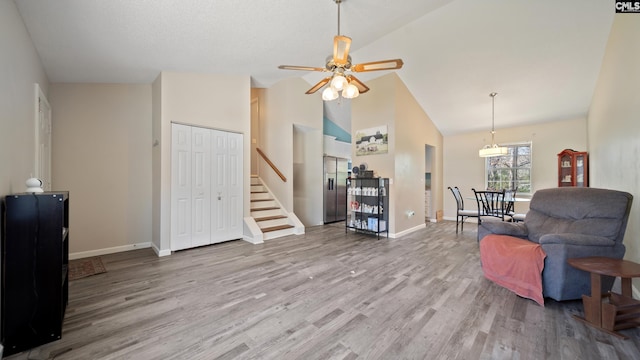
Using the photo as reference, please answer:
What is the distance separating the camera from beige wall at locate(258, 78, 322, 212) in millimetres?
5613

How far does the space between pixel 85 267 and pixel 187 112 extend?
264 cm

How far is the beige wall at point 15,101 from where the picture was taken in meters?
1.85

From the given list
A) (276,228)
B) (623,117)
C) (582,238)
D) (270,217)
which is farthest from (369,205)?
(623,117)

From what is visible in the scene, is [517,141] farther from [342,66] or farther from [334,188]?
[342,66]

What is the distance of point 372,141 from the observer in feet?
17.2

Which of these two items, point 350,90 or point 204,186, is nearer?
point 350,90

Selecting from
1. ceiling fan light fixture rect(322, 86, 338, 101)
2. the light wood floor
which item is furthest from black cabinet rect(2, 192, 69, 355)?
ceiling fan light fixture rect(322, 86, 338, 101)

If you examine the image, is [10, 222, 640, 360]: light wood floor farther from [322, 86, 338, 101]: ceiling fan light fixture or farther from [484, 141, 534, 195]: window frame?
[484, 141, 534, 195]: window frame

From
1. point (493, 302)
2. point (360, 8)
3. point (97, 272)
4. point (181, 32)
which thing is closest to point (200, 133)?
point (181, 32)

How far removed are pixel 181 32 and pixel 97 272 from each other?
3.20 meters

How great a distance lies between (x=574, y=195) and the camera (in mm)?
2662

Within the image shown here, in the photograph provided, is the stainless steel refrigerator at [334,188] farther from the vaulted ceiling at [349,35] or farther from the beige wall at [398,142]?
the vaulted ceiling at [349,35]

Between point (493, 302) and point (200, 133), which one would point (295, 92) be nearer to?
point (200, 133)

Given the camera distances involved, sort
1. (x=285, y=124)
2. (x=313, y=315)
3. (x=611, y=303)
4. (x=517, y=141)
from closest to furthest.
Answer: (x=611, y=303), (x=313, y=315), (x=285, y=124), (x=517, y=141)
